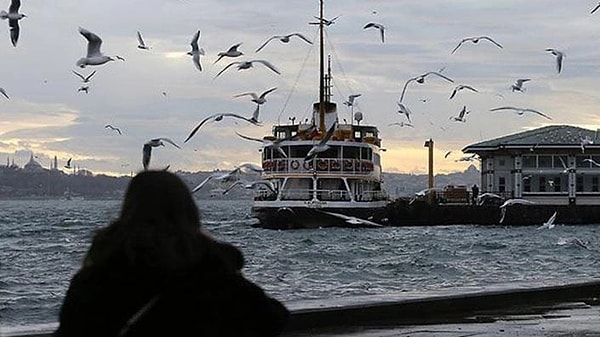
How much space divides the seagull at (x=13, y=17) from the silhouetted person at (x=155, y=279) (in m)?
12.4

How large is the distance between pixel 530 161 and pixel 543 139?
94.5 inches

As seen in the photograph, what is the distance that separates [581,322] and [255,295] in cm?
790

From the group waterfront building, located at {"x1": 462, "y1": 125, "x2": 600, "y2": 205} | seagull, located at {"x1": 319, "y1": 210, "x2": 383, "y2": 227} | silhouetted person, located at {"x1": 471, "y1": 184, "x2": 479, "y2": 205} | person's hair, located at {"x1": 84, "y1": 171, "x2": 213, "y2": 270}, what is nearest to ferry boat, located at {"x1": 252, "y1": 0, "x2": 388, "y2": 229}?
seagull, located at {"x1": 319, "y1": 210, "x2": 383, "y2": 227}

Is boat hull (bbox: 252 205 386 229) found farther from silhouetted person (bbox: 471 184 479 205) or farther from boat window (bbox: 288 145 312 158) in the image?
silhouetted person (bbox: 471 184 479 205)

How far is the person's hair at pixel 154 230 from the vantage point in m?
3.89

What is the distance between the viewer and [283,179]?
213 ft

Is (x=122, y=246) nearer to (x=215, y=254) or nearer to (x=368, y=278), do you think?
(x=215, y=254)

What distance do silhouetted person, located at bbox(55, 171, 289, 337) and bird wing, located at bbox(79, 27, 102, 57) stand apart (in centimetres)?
1526

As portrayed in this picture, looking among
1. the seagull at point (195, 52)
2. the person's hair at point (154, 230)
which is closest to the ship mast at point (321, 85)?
the seagull at point (195, 52)

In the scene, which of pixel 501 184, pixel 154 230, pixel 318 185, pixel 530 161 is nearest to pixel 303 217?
pixel 318 185

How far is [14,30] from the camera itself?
1625 centimetres

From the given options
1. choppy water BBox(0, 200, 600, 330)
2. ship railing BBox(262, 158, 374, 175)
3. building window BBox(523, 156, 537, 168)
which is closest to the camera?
choppy water BBox(0, 200, 600, 330)

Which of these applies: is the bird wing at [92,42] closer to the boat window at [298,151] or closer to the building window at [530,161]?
the boat window at [298,151]

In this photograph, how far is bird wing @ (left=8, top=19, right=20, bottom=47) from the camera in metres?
15.9
